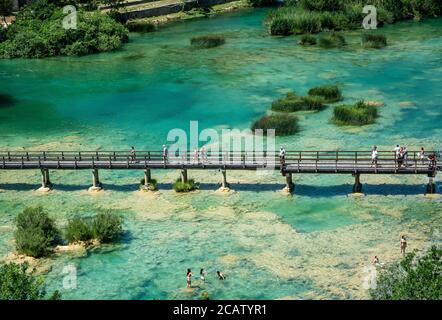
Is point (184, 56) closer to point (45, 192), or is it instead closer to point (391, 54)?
point (391, 54)

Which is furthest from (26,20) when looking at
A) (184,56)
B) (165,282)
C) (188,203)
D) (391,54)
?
(165,282)

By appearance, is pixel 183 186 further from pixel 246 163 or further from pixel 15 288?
pixel 15 288

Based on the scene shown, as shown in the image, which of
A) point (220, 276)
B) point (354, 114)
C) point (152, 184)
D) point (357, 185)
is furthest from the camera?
point (354, 114)

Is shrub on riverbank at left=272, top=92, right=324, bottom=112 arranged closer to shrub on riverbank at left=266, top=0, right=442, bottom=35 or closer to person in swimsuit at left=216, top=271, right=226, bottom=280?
person in swimsuit at left=216, top=271, right=226, bottom=280

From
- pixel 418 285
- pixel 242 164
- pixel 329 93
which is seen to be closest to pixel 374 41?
pixel 329 93

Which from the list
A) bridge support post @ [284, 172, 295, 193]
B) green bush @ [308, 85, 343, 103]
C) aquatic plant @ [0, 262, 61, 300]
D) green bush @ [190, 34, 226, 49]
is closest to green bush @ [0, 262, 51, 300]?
aquatic plant @ [0, 262, 61, 300]

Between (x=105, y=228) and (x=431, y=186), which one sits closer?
(x=105, y=228)
